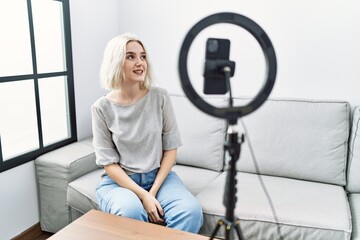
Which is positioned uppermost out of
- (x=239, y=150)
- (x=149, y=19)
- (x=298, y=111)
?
(x=149, y=19)

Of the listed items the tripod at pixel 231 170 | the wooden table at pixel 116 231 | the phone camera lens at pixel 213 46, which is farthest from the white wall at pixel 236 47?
the tripod at pixel 231 170

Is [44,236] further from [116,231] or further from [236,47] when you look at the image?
[236,47]

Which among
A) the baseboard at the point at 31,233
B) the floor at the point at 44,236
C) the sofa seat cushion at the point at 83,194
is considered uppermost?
the sofa seat cushion at the point at 83,194

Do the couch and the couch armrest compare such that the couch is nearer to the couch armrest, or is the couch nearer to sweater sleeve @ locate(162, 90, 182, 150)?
the couch armrest

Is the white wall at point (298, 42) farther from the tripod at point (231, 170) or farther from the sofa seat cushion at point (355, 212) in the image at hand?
the tripod at point (231, 170)

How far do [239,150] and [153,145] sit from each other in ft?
3.07

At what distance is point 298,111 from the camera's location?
5.74 feet

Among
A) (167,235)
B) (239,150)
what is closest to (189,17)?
(167,235)

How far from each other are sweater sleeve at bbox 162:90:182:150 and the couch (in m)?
0.22

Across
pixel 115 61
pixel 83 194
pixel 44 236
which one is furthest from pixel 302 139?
pixel 44 236

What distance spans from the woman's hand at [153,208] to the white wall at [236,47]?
2.69 ft

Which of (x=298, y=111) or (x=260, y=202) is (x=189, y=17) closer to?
(x=298, y=111)

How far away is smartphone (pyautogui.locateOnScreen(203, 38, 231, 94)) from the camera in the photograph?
2.12 feet

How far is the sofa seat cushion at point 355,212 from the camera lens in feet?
4.16
